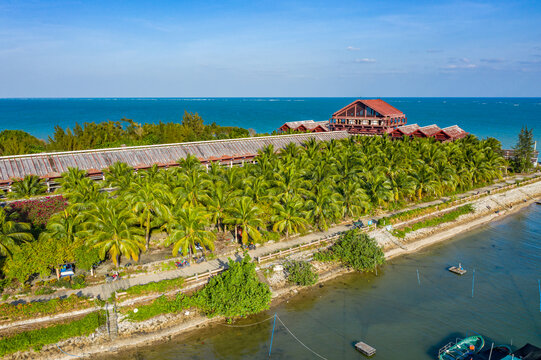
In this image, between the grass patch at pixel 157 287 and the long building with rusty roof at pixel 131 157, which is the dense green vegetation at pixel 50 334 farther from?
the long building with rusty roof at pixel 131 157

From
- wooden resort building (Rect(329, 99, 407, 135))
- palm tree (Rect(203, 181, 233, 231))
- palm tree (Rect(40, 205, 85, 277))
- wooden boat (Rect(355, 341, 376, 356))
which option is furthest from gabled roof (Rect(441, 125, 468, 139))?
palm tree (Rect(40, 205, 85, 277))

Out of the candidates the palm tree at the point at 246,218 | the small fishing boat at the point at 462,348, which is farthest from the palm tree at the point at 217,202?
the small fishing boat at the point at 462,348

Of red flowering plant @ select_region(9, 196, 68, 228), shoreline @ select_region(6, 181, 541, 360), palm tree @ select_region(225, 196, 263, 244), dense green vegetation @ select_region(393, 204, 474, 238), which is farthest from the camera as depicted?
dense green vegetation @ select_region(393, 204, 474, 238)

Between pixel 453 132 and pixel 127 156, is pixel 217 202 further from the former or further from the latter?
pixel 453 132

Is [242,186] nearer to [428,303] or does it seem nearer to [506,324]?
[428,303]

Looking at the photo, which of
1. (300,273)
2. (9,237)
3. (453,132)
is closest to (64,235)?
(9,237)

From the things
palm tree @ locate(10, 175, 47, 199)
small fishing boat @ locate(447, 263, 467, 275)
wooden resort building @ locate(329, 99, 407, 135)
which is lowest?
small fishing boat @ locate(447, 263, 467, 275)

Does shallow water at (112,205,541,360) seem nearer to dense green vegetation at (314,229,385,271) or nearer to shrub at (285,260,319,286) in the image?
shrub at (285,260,319,286)

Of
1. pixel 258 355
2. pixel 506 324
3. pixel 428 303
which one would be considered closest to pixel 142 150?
pixel 258 355
